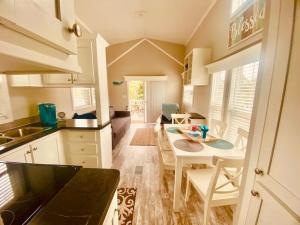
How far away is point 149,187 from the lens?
6.93 ft

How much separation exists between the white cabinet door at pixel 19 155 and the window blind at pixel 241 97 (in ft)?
8.69

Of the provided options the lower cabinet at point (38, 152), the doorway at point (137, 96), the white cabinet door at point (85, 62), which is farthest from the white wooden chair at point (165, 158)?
the doorway at point (137, 96)

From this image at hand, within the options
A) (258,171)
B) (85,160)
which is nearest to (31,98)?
(85,160)

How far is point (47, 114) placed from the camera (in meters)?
2.11

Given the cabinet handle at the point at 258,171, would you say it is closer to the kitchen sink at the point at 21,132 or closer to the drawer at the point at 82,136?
the drawer at the point at 82,136

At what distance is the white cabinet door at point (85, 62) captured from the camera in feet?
6.57

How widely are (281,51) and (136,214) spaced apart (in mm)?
1965

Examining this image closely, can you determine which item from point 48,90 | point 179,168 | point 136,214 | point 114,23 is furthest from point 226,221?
point 114,23

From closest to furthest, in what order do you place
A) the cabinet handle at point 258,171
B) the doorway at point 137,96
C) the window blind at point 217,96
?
the cabinet handle at point 258,171 < the window blind at point 217,96 < the doorway at point 137,96

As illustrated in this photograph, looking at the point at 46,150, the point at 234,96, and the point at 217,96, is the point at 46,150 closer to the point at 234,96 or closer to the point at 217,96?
the point at 234,96

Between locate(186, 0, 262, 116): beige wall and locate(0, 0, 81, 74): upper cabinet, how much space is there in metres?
1.96

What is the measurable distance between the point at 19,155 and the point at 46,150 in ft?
1.15

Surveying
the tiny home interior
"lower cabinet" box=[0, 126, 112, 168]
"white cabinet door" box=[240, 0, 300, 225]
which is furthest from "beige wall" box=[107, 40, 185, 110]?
"white cabinet door" box=[240, 0, 300, 225]

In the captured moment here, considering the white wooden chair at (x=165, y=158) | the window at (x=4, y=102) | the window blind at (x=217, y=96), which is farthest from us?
the window blind at (x=217, y=96)
